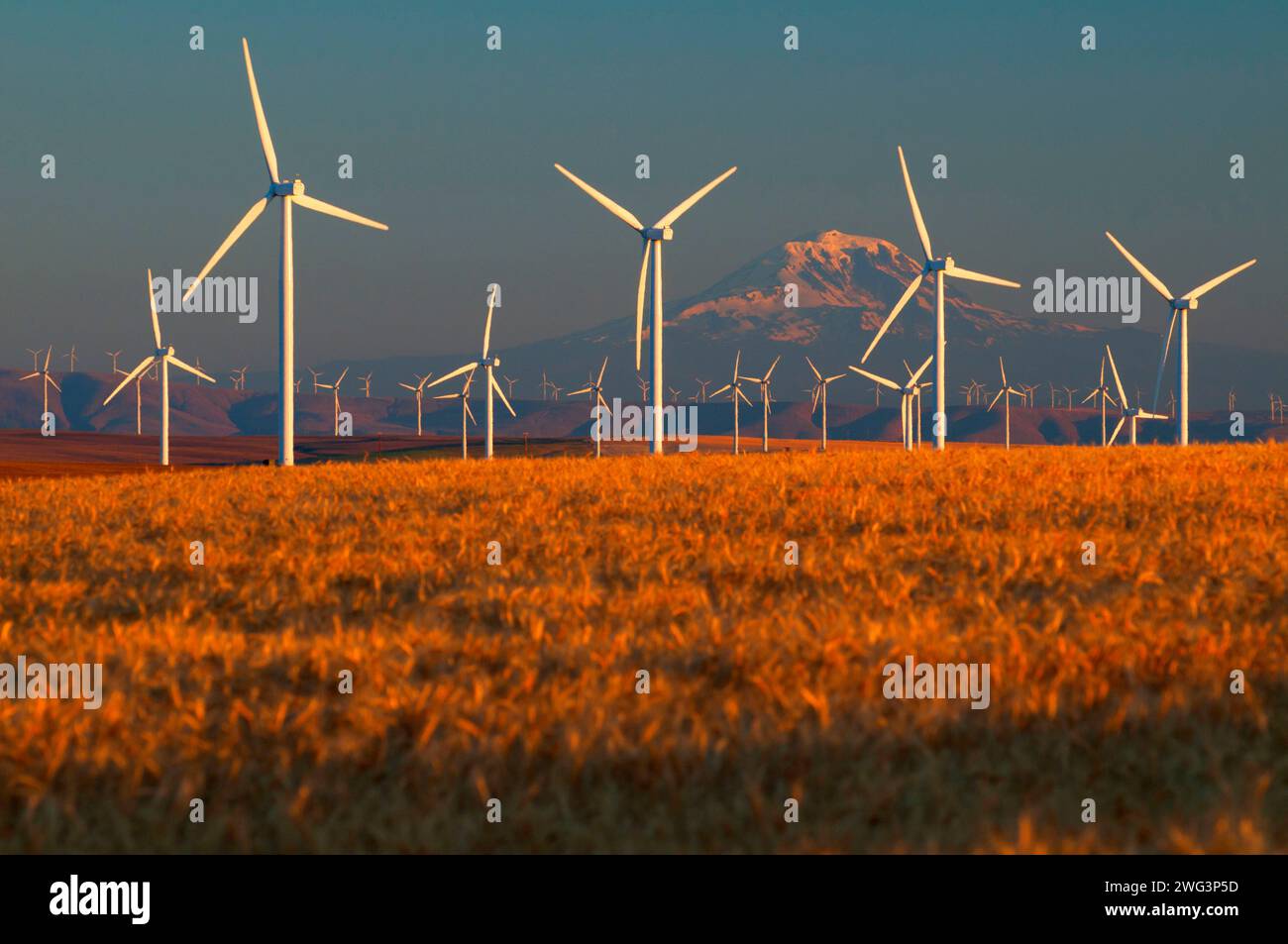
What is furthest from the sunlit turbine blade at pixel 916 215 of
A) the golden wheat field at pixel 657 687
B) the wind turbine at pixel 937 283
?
the golden wheat field at pixel 657 687

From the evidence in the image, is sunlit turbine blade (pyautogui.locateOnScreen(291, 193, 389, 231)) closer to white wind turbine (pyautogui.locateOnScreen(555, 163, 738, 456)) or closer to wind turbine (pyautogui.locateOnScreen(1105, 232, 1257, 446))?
white wind turbine (pyautogui.locateOnScreen(555, 163, 738, 456))

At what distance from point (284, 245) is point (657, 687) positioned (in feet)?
133

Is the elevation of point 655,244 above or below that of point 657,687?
above

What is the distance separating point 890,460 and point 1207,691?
59.8ft

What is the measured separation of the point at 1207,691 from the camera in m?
7.82

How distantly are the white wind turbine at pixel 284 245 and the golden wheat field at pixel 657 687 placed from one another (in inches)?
1028

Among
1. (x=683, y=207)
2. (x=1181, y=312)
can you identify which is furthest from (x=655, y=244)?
(x=1181, y=312)

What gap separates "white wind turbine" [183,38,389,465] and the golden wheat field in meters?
26.1

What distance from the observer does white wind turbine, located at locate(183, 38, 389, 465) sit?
41.2 meters

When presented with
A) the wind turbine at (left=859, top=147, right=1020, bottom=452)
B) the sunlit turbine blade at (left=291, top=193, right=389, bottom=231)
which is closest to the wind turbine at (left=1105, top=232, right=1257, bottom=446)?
the wind turbine at (left=859, top=147, right=1020, bottom=452)

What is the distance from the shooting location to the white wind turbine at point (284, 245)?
41219mm

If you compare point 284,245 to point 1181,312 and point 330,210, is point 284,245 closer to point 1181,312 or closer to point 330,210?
point 330,210

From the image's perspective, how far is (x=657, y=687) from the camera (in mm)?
8031

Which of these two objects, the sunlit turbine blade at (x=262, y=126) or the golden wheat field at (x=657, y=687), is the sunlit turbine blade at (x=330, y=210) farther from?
the golden wheat field at (x=657, y=687)
